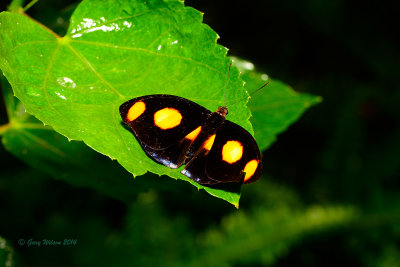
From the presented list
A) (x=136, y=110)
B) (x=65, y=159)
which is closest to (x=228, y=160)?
(x=136, y=110)

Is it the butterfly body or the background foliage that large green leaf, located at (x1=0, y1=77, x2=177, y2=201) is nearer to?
the butterfly body

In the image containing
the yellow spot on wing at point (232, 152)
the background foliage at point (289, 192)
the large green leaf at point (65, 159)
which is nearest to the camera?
the yellow spot on wing at point (232, 152)

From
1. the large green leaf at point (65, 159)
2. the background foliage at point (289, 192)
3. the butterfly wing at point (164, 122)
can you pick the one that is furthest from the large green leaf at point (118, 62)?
the background foliage at point (289, 192)

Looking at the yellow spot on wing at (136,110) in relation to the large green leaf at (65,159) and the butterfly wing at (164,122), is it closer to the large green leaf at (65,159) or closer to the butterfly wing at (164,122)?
the butterfly wing at (164,122)

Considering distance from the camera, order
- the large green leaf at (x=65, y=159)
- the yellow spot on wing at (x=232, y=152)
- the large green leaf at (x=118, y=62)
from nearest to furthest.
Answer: the large green leaf at (x=118, y=62), the yellow spot on wing at (x=232, y=152), the large green leaf at (x=65, y=159)

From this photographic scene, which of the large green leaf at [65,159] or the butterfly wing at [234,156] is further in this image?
the large green leaf at [65,159]

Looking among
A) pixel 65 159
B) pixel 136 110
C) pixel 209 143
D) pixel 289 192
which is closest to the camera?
pixel 136 110

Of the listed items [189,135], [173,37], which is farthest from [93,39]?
[189,135]

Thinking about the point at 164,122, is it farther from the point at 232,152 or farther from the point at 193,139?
the point at 232,152
